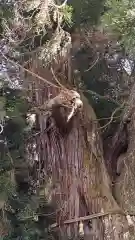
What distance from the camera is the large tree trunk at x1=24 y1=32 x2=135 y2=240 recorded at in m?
1.63

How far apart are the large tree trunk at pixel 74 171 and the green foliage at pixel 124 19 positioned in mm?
342

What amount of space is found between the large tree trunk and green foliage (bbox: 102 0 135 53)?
1.12 feet

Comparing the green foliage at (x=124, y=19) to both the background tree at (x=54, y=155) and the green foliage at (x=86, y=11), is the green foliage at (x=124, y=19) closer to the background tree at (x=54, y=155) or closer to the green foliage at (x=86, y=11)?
the background tree at (x=54, y=155)

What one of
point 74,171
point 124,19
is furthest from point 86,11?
point 74,171

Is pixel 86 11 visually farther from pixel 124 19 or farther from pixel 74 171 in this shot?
pixel 74 171

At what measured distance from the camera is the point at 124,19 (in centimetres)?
131

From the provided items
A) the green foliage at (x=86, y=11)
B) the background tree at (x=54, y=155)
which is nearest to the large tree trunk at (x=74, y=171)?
the background tree at (x=54, y=155)

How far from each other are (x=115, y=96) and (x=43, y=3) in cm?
63

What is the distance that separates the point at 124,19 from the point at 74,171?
2.05 feet

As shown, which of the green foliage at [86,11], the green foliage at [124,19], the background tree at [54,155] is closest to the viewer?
the green foliage at [124,19]

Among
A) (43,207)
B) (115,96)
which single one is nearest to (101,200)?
(43,207)

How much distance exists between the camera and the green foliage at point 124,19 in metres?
1.29

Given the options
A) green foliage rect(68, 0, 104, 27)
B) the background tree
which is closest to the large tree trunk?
the background tree

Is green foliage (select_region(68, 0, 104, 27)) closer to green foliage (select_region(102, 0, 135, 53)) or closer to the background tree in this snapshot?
the background tree
